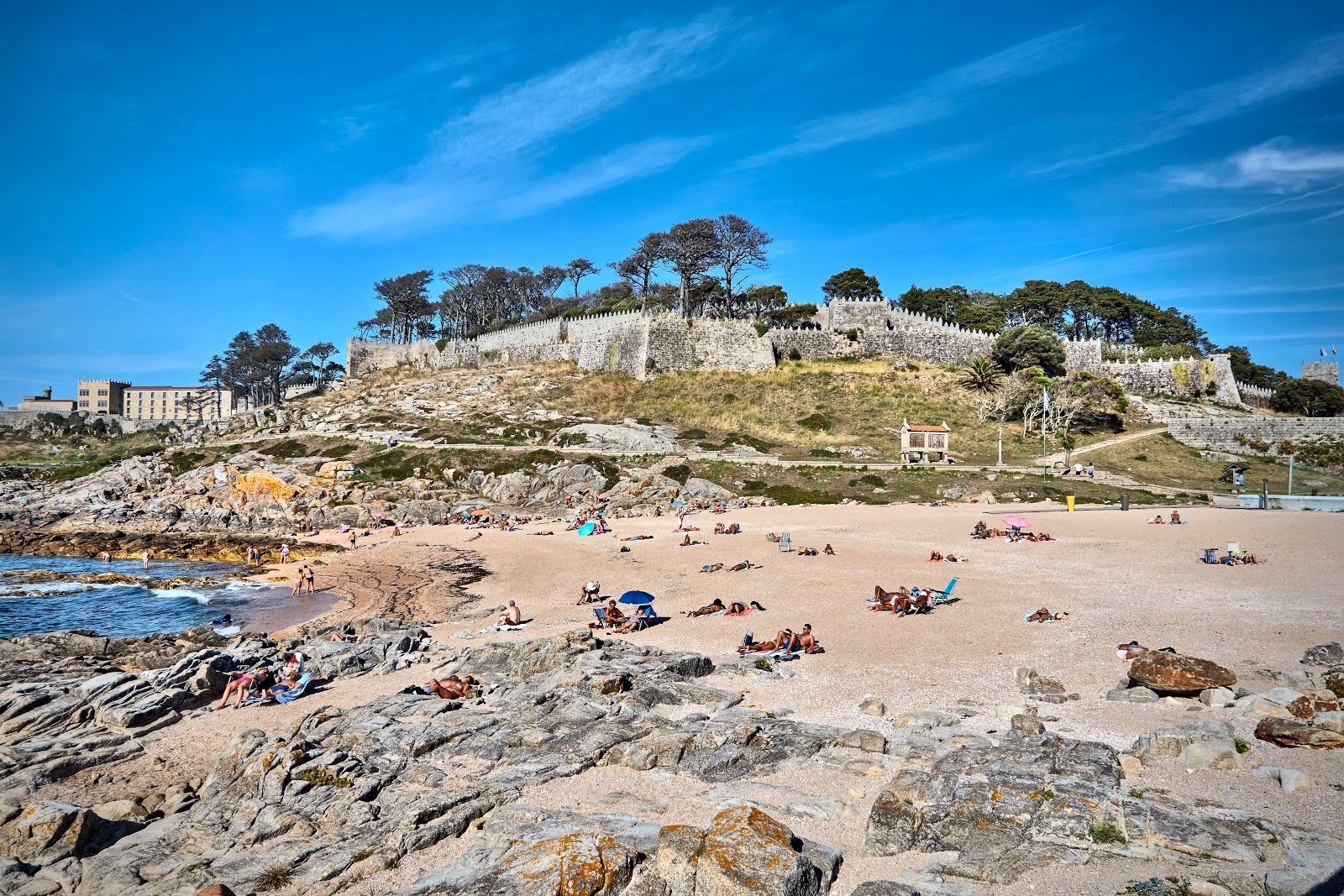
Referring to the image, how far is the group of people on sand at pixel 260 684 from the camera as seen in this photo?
521 inches

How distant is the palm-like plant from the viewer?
60.7 meters

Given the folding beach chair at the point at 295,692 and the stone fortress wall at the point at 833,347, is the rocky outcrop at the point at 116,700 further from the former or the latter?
the stone fortress wall at the point at 833,347

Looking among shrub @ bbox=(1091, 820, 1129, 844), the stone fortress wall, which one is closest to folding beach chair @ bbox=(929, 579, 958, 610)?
shrub @ bbox=(1091, 820, 1129, 844)

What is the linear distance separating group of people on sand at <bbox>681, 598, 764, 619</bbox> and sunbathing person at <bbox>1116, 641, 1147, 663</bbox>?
7.52 metres

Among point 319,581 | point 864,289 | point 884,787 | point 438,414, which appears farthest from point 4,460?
point 884,787

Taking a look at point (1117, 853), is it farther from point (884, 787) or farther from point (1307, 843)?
point (884, 787)

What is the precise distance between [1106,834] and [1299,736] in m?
3.59

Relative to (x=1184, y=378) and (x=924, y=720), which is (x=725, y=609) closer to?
(x=924, y=720)

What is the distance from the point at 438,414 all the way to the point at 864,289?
4903 centimetres

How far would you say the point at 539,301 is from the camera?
99125 millimetres

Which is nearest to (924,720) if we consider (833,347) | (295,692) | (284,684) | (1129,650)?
(1129,650)

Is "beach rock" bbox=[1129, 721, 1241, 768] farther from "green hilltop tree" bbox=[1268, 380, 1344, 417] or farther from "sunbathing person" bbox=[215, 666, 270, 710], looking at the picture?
"green hilltop tree" bbox=[1268, 380, 1344, 417]

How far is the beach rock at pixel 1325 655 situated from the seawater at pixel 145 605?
75.5 ft

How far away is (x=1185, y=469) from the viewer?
44688 millimetres
